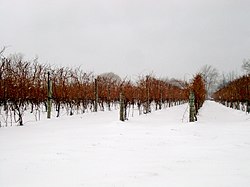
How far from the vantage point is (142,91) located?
19969 millimetres

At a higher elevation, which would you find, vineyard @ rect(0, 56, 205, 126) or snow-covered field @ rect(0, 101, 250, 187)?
vineyard @ rect(0, 56, 205, 126)

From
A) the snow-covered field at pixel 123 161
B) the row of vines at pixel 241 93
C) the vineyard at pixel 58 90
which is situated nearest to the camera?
the snow-covered field at pixel 123 161

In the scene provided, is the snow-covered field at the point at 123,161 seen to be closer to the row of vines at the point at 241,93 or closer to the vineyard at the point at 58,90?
the vineyard at the point at 58,90

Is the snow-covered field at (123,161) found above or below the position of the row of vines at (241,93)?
below

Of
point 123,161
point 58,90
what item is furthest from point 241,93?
point 123,161

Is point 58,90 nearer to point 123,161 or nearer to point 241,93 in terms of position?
point 123,161

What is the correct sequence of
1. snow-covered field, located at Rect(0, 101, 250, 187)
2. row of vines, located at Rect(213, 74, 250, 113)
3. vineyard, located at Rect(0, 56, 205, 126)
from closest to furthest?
snow-covered field, located at Rect(0, 101, 250, 187) < vineyard, located at Rect(0, 56, 205, 126) < row of vines, located at Rect(213, 74, 250, 113)

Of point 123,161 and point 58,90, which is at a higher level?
point 58,90

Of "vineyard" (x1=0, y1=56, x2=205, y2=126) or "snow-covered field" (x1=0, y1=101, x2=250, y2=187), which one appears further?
"vineyard" (x1=0, y1=56, x2=205, y2=126)

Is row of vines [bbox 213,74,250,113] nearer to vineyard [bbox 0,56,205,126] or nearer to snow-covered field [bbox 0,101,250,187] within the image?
vineyard [bbox 0,56,205,126]

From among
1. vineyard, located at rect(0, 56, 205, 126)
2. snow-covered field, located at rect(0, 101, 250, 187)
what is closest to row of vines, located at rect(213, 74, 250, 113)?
vineyard, located at rect(0, 56, 205, 126)

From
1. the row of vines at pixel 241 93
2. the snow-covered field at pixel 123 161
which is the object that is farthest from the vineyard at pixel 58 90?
the snow-covered field at pixel 123 161

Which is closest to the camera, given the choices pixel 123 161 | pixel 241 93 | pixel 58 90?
pixel 123 161

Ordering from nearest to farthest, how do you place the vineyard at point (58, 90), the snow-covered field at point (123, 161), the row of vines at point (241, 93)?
the snow-covered field at point (123, 161) → the vineyard at point (58, 90) → the row of vines at point (241, 93)
